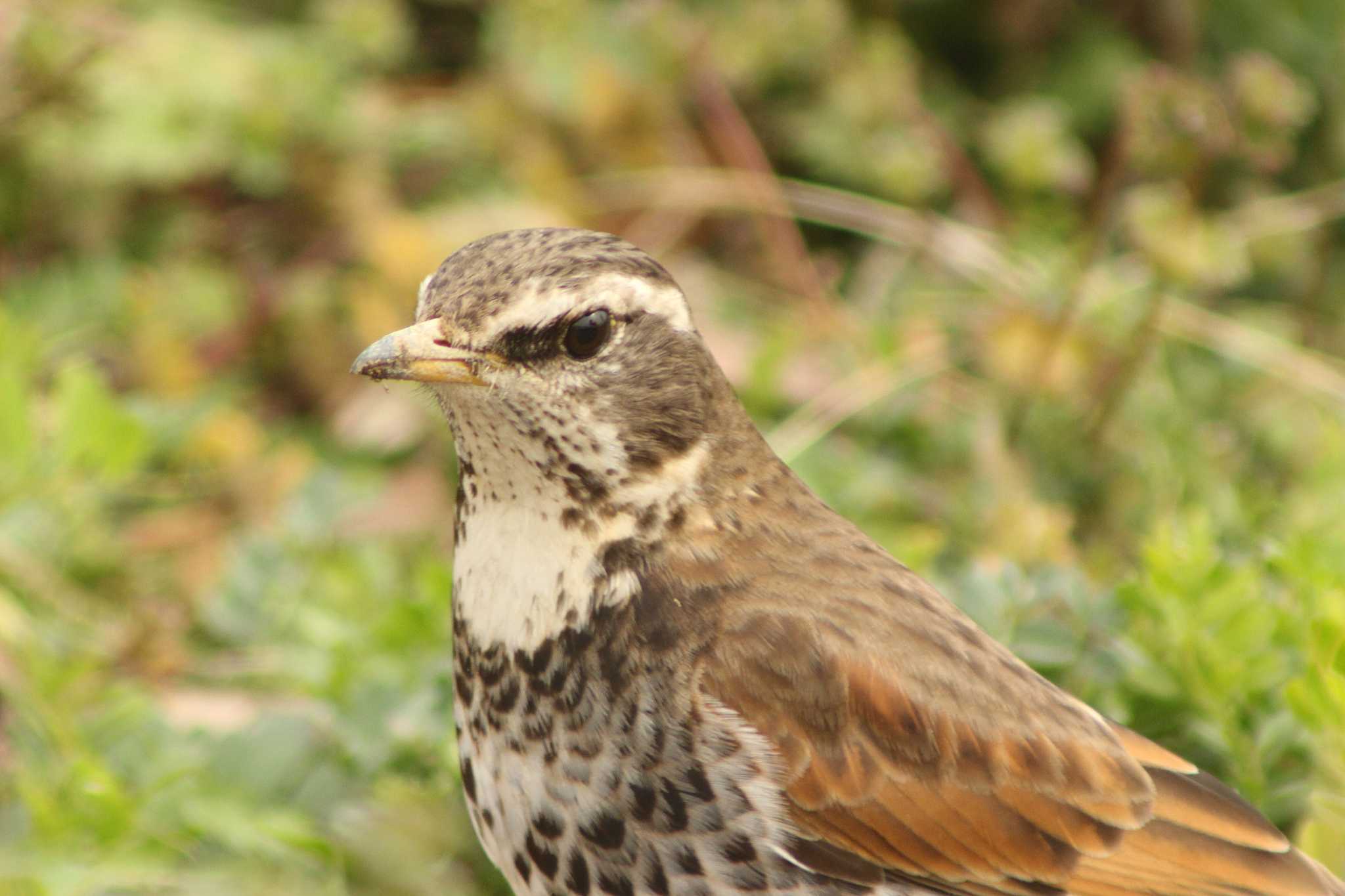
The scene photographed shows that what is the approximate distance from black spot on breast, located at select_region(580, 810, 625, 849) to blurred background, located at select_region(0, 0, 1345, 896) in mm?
484

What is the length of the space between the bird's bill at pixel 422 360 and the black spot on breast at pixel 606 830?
63 cm

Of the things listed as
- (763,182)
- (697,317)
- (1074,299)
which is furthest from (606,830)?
(763,182)

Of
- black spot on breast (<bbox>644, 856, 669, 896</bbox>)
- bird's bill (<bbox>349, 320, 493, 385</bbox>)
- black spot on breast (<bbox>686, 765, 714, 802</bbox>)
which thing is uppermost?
bird's bill (<bbox>349, 320, 493, 385</bbox>)

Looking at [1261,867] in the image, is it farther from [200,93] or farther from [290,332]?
[200,93]

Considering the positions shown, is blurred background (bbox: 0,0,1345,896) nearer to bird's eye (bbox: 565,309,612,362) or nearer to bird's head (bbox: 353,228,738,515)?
bird's head (bbox: 353,228,738,515)

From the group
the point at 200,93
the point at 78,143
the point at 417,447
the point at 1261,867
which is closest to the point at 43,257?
the point at 78,143

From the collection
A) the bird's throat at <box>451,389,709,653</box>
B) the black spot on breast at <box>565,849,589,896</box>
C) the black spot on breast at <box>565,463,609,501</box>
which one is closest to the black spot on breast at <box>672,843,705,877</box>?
the black spot on breast at <box>565,849,589,896</box>

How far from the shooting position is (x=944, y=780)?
7.97 ft

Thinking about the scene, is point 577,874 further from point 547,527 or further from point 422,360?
point 422,360

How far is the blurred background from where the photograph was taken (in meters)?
2.84

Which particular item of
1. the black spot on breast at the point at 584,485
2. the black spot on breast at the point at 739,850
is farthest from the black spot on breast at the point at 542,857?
the black spot on breast at the point at 584,485

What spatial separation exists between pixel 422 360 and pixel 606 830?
0.70 metres

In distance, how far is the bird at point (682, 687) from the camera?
234 centimetres

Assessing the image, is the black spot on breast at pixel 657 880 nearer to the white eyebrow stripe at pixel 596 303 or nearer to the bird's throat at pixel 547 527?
the bird's throat at pixel 547 527
